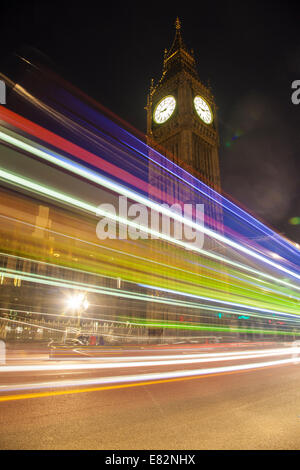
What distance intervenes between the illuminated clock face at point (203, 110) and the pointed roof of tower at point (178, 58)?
5599 mm

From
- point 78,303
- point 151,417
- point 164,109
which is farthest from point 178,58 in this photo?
point 151,417

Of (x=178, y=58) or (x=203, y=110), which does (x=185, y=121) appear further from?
(x=178, y=58)

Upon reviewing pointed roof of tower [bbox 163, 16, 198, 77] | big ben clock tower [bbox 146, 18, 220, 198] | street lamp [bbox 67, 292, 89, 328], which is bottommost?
street lamp [bbox 67, 292, 89, 328]

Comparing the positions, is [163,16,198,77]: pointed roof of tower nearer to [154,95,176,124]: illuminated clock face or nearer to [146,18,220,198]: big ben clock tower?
[146,18,220,198]: big ben clock tower

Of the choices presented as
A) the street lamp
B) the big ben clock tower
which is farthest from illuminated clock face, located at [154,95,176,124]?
the street lamp

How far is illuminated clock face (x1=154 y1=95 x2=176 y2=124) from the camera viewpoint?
38781mm

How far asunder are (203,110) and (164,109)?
6.06m

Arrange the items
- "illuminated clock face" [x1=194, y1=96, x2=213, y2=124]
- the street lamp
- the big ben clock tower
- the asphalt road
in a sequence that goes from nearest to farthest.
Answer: the asphalt road → the street lamp → the big ben clock tower → "illuminated clock face" [x1=194, y1=96, x2=213, y2=124]

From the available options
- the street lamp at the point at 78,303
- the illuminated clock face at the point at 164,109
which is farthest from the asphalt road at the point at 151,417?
the illuminated clock face at the point at 164,109

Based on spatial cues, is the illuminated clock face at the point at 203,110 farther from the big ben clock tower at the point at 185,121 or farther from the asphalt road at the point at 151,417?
the asphalt road at the point at 151,417

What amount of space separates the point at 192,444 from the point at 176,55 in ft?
172

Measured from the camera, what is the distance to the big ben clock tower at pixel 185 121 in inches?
1435

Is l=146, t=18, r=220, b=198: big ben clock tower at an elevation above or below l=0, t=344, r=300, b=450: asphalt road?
above

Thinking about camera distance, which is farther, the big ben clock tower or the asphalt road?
the big ben clock tower
